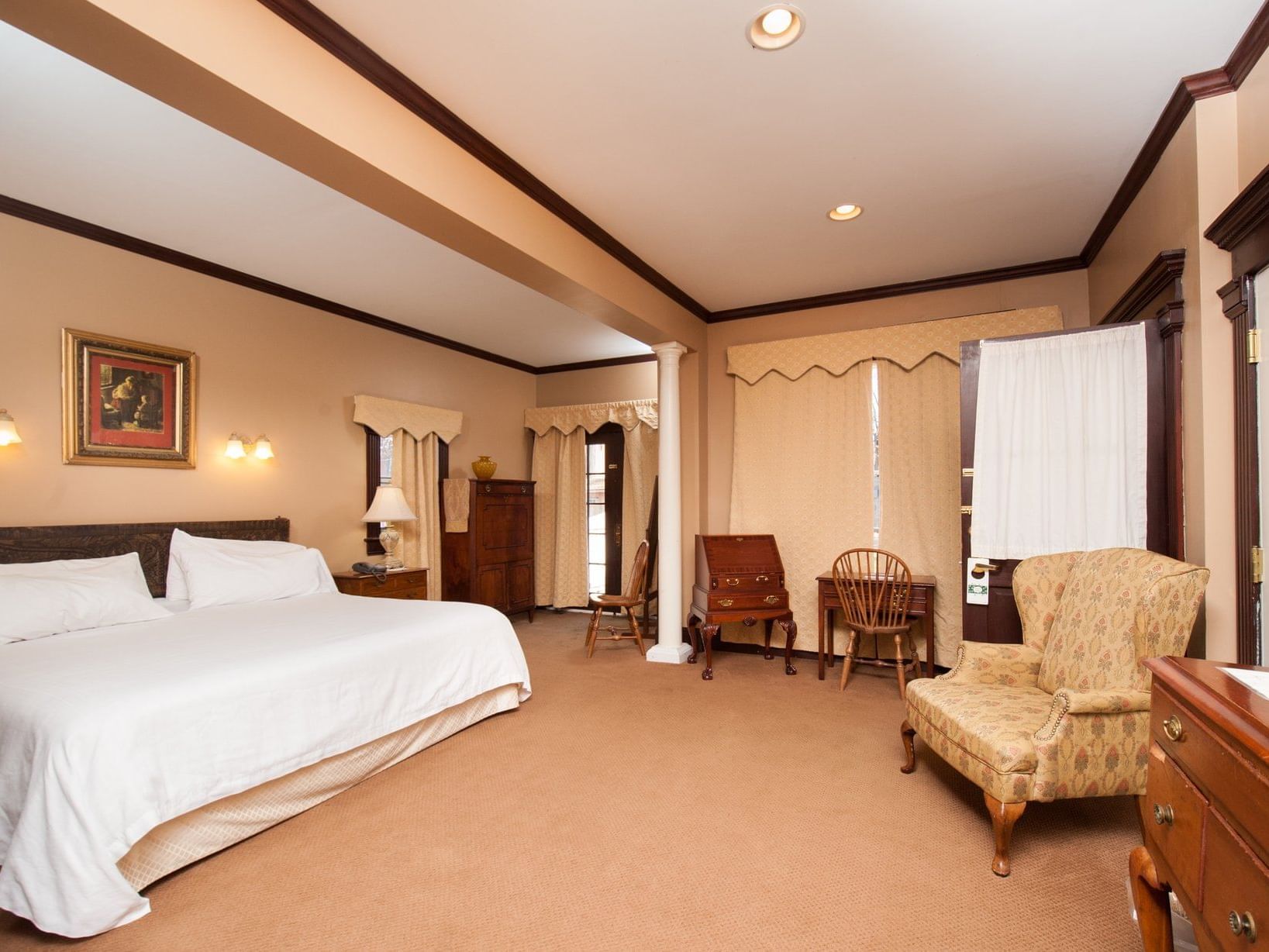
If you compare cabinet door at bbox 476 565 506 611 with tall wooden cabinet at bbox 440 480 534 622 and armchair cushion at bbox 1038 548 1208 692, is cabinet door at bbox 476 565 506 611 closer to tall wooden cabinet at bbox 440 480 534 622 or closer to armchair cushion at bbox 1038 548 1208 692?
tall wooden cabinet at bbox 440 480 534 622

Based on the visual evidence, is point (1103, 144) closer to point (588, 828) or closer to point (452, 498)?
point (588, 828)

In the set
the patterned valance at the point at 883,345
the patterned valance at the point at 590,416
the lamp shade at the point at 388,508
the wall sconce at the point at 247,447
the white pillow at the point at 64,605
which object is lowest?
the white pillow at the point at 64,605

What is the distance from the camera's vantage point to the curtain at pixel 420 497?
17.9 feet

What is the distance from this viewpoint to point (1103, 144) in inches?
A: 109

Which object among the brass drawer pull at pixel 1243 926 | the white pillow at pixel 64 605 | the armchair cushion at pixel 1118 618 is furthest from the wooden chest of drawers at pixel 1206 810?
the white pillow at pixel 64 605

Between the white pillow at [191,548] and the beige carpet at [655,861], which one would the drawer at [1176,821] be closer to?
the beige carpet at [655,861]

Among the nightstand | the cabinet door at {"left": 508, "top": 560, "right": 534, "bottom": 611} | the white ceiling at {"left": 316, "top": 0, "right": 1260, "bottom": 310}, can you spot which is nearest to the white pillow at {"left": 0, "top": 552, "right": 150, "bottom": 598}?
the nightstand

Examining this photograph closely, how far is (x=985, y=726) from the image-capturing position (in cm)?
223

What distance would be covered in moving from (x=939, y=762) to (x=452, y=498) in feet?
14.3

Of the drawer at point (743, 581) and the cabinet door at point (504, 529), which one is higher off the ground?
the cabinet door at point (504, 529)

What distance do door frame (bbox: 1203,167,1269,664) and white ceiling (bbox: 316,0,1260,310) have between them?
0.65m

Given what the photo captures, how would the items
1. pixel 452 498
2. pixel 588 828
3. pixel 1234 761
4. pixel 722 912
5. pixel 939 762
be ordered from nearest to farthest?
1. pixel 1234 761
2. pixel 722 912
3. pixel 588 828
4. pixel 939 762
5. pixel 452 498

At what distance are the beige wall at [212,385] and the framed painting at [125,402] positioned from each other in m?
0.06

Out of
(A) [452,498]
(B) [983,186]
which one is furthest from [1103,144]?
(A) [452,498]
